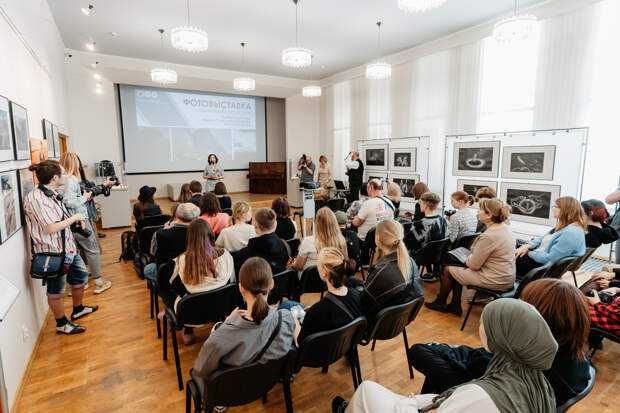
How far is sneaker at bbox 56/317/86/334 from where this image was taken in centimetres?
294

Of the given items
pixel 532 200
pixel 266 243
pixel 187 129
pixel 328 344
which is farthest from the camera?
pixel 187 129

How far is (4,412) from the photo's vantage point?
151 cm

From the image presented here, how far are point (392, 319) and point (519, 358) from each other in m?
1.04

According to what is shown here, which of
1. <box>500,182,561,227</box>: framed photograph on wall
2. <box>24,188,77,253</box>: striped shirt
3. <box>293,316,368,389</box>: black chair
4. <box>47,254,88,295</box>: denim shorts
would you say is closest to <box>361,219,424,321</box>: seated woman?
<box>293,316,368,389</box>: black chair

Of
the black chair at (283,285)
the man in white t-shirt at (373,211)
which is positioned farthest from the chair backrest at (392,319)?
the man in white t-shirt at (373,211)

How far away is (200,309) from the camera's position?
221cm

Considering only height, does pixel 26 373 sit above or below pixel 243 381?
below

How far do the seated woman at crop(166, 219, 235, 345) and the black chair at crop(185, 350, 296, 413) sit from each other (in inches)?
27.4

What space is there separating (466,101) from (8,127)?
268 inches

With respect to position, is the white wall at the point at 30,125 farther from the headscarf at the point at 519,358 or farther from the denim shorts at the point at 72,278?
the headscarf at the point at 519,358

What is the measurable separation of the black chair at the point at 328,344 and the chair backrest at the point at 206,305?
2.54 ft

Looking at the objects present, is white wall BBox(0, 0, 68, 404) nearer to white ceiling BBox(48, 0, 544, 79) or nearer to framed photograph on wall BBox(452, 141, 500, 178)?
white ceiling BBox(48, 0, 544, 79)

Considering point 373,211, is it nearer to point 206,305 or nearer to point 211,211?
point 211,211

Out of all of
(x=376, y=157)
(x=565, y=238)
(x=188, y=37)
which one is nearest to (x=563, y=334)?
(x=565, y=238)
